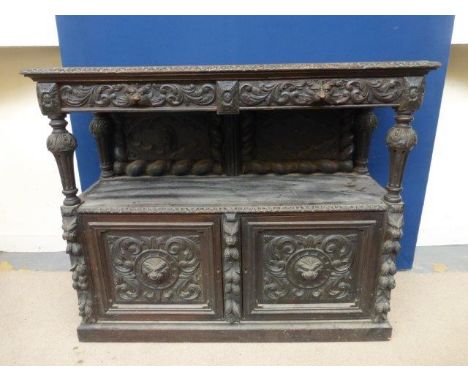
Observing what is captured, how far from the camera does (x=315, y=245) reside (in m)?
1.43

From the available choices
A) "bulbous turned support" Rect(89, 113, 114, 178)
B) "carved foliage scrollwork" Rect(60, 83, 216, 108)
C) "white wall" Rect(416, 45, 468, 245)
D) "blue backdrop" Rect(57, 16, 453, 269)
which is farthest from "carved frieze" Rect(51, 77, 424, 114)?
"white wall" Rect(416, 45, 468, 245)

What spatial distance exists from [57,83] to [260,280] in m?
1.11

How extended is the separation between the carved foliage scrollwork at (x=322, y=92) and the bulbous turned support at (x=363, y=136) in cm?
40

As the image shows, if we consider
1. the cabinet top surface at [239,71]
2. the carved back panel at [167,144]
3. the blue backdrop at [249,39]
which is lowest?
the carved back panel at [167,144]

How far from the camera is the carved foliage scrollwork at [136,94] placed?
1246 millimetres

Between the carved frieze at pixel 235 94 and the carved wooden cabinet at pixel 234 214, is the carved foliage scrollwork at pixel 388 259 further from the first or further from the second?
the carved frieze at pixel 235 94

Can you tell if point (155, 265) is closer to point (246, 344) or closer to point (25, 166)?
point (246, 344)

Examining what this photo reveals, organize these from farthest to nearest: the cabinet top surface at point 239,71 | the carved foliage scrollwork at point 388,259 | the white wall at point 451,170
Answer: the white wall at point 451,170, the carved foliage scrollwork at point 388,259, the cabinet top surface at point 239,71

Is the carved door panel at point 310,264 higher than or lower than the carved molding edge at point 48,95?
lower

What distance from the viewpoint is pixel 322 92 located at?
1222 mm

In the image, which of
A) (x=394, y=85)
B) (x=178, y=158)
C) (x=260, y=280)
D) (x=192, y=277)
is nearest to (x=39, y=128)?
(x=178, y=158)

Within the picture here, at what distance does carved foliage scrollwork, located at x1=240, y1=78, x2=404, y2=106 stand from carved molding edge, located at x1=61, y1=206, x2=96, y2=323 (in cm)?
82

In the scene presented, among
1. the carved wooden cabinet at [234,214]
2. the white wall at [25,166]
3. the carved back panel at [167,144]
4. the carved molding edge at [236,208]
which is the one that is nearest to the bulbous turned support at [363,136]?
the carved wooden cabinet at [234,214]

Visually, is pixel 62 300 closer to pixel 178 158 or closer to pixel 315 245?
pixel 178 158
